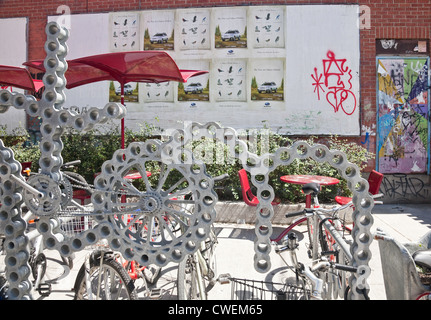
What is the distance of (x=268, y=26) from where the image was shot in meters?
8.81

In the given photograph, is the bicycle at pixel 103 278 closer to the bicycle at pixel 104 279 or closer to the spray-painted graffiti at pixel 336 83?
the bicycle at pixel 104 279

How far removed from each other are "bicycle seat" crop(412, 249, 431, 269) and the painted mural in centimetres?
615

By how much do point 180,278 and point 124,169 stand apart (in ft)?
3.54

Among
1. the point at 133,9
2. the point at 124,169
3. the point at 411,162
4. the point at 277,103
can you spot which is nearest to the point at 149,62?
the point at 124,169

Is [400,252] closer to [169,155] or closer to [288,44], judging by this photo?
[169,155]

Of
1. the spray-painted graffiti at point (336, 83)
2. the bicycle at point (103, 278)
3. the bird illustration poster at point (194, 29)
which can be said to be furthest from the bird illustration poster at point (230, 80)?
the bicycle at point (103, 278)

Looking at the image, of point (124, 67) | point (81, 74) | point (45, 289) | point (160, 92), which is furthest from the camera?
point (160, 92)

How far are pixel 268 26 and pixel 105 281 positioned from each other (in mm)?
7634

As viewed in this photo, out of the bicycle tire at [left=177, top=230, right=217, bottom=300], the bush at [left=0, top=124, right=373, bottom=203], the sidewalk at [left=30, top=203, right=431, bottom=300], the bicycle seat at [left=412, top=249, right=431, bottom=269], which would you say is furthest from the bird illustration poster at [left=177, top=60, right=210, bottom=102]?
the bicycle seat at [left=412, top=249, right=431, bottom=269]

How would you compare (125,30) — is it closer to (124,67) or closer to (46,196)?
(124,67)

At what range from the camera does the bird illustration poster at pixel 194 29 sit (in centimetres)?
897

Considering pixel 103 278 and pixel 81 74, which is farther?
pixel 81 74

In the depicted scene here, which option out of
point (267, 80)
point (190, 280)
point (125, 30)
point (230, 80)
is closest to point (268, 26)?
point (267, 80)

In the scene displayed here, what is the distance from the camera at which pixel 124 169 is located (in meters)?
2.22
